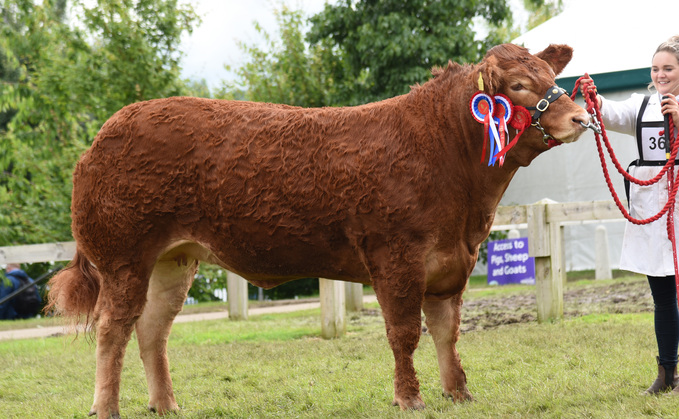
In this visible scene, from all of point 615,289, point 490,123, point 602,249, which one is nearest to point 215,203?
point 490,123

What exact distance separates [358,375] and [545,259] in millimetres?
2892

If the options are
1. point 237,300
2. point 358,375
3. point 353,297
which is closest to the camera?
point 358,375

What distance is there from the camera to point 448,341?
13.0 feet

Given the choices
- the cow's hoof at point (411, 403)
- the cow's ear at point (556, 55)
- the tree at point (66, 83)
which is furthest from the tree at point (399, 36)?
the cow's hoof at point (411, 403)

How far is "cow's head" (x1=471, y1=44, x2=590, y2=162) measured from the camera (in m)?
3.45

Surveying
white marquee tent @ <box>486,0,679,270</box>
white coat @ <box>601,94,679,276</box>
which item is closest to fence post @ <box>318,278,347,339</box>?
white coat @ <box>601,94,679,276</box>

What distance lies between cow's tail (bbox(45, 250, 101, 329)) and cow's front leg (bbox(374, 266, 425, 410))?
190 cm

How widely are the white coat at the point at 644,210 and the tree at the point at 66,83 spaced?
8.34 meters

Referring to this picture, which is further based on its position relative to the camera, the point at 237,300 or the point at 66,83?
the point at 66,83

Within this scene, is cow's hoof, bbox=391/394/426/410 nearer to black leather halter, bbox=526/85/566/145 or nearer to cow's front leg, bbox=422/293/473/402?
cow's front leg, bbox=422/293/473/402

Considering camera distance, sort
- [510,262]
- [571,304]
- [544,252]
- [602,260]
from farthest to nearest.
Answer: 1. [602,260]
2. [510,262]
3. [571,304]
4. [544,252]

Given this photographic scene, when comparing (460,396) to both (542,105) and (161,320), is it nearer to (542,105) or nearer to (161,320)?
(542,105)

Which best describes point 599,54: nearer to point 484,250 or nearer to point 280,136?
point 484,250

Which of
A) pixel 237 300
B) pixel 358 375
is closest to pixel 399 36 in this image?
pixel 237 300
